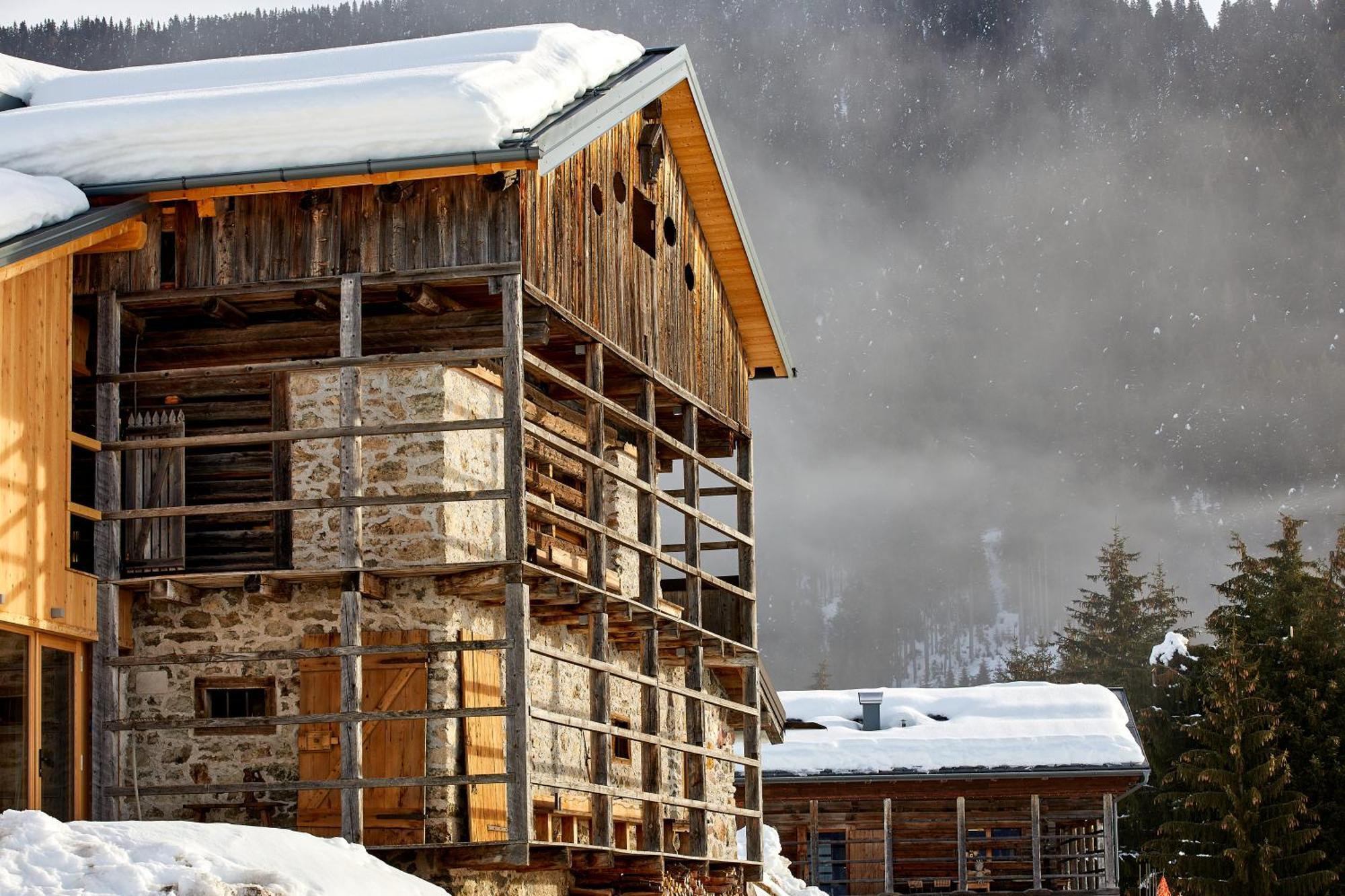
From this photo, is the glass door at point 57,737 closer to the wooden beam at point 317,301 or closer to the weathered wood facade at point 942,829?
the wooden beam at point 317,301

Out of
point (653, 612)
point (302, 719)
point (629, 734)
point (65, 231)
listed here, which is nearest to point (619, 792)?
point (629, 734)

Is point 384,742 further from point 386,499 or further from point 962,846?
point 962,846

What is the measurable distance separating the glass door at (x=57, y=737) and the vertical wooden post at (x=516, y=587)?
411 centimetres

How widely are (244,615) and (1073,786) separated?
814 inches

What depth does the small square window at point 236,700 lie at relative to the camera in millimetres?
19875

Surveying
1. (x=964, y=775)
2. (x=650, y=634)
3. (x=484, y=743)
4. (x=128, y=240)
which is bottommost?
(x=964, y=775)

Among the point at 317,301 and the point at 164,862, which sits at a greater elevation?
the point at 317,301

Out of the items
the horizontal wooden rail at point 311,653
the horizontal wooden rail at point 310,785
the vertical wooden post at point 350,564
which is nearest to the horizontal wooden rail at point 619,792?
the horizontal wooden rail at point 310,785

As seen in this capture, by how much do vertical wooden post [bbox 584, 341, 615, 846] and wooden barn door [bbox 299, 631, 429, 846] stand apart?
193 centimetres

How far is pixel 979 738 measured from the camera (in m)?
36.6

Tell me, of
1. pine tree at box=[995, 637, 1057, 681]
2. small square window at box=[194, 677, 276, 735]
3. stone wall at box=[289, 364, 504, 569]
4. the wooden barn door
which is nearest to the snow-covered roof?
stone wall at box=[289, 364, 504, 569]

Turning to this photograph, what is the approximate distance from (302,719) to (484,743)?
280cm

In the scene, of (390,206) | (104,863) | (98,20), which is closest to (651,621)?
(390,206)

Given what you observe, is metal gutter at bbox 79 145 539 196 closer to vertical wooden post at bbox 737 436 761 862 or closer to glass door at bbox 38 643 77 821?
glass door at bbox 38 643 77 821
